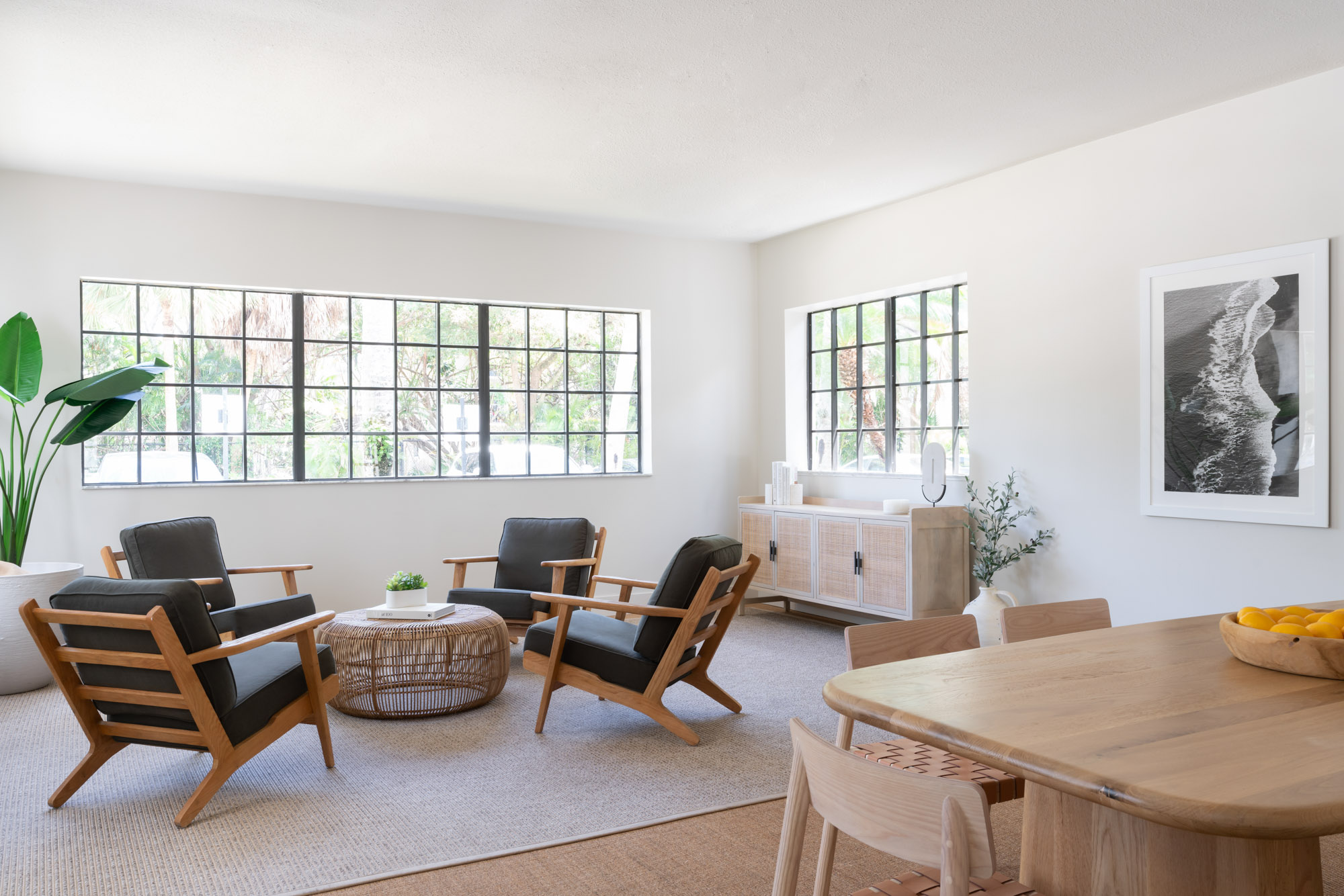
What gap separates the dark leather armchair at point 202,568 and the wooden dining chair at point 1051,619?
367cm

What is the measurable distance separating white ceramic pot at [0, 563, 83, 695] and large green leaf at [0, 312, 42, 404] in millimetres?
1020

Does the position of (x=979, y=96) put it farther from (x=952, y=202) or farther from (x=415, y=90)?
(x=415, y=90)

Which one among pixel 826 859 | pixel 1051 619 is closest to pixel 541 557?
pixel 1051 619

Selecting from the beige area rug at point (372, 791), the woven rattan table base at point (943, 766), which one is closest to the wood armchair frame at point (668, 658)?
the beige area rug at point (372, 791)

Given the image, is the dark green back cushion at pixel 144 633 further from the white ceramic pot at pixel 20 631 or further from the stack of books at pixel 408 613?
the white ceramic pot at pixel 20 631

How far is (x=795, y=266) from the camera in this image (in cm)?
758

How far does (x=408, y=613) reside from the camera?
14.9ft

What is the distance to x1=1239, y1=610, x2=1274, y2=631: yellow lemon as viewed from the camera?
6.72 feet

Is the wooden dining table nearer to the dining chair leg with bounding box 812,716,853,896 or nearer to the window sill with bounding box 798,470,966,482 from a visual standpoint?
the dining chair leg with bounding box 812,716,853,896

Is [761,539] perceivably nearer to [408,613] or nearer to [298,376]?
[408,613]

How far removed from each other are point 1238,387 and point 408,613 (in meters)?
4.11

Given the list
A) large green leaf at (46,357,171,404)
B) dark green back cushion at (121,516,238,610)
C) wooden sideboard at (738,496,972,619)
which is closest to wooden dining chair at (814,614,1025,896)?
wooden sideboard at (738,496,972,619)

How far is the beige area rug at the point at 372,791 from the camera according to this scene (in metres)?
2.83

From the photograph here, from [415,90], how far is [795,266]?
3836mm
